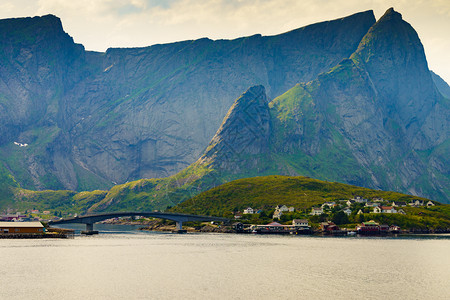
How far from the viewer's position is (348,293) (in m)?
74.7

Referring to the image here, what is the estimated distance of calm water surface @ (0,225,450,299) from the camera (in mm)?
74438

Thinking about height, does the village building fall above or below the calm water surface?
above

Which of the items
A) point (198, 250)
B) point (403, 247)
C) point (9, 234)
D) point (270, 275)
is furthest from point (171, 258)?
point (9, 234)

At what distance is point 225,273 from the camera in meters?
93.4

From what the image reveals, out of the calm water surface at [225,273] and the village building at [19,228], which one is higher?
the village building at [19,228]

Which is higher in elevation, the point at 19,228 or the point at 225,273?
the point at 19,228

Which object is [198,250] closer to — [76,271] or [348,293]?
[76,271]

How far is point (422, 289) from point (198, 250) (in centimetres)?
6764

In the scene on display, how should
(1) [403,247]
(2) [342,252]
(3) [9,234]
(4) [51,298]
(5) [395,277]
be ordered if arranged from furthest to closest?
1. (3) [9,234]
2. (1) [403,247]
3. (2) [342,252]
4. (5) [395,277]
5. (4) [51,298]

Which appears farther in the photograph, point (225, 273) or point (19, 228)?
point (19, 228)

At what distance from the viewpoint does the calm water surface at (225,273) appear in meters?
74.4

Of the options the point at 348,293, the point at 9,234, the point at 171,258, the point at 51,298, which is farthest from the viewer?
the point at 9,234

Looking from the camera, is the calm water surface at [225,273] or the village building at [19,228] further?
the village building at [19,228]

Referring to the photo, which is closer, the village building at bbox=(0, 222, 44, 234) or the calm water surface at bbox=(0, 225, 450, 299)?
the calm water surface at bbox=(0, 225, 450, 299)
